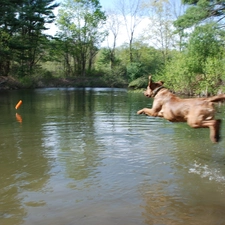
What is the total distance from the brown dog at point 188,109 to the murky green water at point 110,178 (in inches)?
49.8

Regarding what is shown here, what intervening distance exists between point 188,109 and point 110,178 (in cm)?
239

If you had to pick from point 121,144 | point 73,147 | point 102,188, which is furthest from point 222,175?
point 73,147

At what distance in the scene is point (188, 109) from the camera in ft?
21.5

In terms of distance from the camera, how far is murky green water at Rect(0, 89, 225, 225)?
4.85m

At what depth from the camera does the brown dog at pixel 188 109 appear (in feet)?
20.1

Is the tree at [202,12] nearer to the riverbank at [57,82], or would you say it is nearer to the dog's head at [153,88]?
the dog's head at [153,88]

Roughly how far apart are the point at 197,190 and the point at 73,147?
4.50m

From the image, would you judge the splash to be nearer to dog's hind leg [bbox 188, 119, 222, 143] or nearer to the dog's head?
dog's hind leg [bbox 188, 119, 222, 143]

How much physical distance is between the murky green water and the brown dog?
1.27m

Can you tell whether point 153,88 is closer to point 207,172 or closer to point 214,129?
point 214,129

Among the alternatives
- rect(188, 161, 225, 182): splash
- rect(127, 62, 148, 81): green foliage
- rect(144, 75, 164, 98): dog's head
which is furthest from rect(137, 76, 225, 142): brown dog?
rect(127, 62, 148, 81): green foliage

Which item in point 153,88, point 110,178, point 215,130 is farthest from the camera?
point 153,88

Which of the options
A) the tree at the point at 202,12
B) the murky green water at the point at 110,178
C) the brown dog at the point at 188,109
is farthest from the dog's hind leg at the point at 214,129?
the tree at the point at 202,12

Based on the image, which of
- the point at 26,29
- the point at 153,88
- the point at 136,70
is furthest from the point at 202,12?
the point at 26,29
